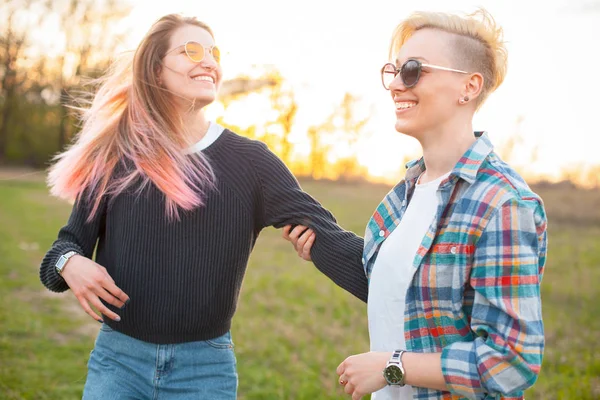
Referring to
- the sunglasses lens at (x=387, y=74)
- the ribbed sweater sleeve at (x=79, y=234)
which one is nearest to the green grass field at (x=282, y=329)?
the ribbed sweater sleeve at (x=79, y=234)

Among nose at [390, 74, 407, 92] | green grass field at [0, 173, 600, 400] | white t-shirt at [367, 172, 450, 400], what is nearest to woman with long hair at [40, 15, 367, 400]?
white t-shirt at [367, 172, 450, 400]

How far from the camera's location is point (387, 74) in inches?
92.3

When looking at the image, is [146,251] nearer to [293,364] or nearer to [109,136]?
[109,136]

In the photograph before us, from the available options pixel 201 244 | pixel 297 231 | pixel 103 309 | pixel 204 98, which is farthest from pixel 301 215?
pixel 103 309

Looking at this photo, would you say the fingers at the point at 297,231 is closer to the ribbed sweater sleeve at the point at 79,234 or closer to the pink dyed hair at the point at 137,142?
the pink dyed hair at the point at 137,142

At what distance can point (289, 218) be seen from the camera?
2787 mm

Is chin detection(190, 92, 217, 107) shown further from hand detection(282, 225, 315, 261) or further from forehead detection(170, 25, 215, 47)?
hand detection(282, 225, 315, 261)

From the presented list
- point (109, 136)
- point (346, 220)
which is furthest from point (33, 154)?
point (109, 136)

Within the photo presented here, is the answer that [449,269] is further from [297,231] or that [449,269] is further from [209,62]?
[209,62]

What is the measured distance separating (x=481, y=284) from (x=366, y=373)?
1.53 ft

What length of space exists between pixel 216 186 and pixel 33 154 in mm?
33177

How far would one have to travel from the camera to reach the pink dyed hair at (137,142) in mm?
2707

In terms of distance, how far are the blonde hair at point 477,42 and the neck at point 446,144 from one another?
0.14 meters

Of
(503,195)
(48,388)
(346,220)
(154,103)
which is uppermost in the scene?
(154,103)
